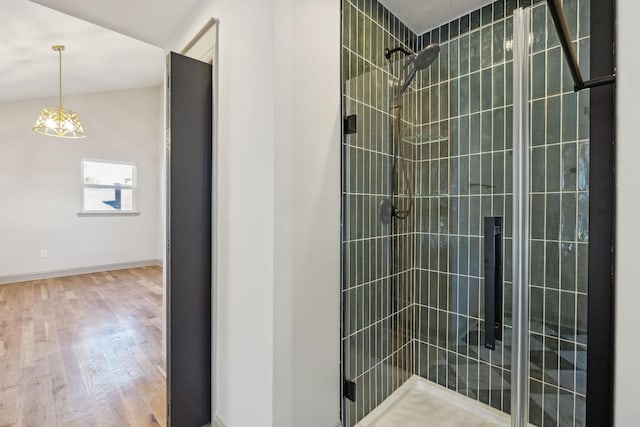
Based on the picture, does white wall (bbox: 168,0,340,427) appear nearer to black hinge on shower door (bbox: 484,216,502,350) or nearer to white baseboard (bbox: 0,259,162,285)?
black hinge on shower door (bbox: 484,216,502,350)

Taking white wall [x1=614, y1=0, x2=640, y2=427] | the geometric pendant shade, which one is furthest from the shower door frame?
the geometric pendant shade

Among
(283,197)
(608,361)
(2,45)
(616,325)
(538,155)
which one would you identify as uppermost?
(2,45)

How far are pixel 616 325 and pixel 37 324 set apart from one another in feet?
15.0

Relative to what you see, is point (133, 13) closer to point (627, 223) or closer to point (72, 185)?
point (627, 223)

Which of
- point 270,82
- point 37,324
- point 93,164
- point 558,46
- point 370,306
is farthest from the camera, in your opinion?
point 93,164

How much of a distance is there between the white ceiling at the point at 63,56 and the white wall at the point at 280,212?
2.78 meters

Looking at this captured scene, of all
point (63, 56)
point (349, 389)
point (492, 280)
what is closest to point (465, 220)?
point (492, 280)

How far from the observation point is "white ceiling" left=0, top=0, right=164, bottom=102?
9.68 feet

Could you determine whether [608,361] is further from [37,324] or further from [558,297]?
[37,324]

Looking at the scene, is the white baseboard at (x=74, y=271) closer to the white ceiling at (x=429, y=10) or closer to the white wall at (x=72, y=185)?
the white wall at (x=72, y=185)

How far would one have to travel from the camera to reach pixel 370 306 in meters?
1.62

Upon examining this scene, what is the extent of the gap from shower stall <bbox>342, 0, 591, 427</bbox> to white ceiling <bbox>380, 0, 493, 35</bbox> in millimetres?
44

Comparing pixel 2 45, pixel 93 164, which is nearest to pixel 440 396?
pixel 2 45

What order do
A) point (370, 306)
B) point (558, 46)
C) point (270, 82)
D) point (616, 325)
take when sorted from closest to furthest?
point (616, 325) < point (558, 46) < point (270, 82) < point (370, 306)
